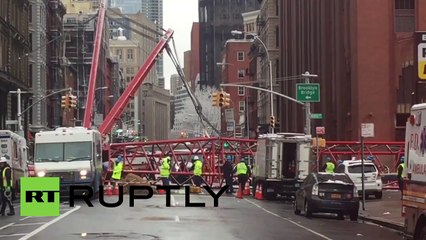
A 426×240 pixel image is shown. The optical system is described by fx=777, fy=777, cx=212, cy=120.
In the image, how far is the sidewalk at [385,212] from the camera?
23520mm

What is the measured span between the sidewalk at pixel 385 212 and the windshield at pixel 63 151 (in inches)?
484

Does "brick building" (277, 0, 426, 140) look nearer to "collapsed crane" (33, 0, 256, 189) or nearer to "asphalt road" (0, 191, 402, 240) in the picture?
"collapsed crane" (33, 0, 256, 189)

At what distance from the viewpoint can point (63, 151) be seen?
3391 centimetres

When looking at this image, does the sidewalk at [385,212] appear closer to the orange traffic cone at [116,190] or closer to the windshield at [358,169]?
the windshield at [358,169]

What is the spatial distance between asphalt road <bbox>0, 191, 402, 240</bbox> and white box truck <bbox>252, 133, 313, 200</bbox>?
8.11m

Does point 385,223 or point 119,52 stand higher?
point 119,52

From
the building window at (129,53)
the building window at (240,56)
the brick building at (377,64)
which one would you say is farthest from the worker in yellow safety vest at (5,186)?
the building window at (129,53)

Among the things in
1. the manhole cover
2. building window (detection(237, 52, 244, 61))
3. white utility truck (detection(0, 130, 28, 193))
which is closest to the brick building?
white utility truck (detection(0, 130, 28, 193))

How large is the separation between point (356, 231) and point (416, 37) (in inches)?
217

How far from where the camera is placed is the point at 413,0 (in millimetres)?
51500

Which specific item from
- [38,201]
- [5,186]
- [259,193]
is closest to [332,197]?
[38,201]

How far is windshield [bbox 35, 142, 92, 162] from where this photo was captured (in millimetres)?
33719

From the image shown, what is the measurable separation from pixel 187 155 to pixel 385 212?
79.5 ft

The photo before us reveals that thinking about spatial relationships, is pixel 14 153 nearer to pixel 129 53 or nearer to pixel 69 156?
pixel 69 156
